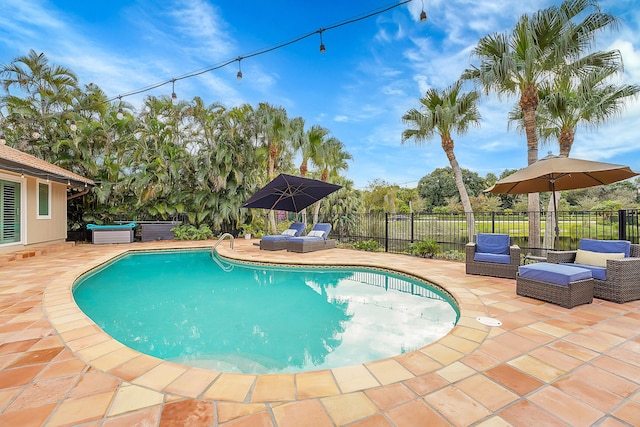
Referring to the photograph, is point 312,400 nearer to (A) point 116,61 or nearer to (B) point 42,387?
(B) point 42,387

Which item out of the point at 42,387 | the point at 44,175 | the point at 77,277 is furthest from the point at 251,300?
the point at 44,175

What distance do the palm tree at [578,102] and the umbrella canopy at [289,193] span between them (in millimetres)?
6956

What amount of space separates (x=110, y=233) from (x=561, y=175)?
1504 centimetres

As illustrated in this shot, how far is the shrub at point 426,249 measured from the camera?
338 inches

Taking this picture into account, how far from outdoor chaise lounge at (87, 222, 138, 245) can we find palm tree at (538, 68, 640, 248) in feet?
50.4

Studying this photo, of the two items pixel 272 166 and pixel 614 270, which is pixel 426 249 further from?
pixel 272 166

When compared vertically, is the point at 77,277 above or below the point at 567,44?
below

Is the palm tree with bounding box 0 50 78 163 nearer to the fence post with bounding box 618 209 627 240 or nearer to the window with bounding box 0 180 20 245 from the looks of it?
the window with bounding box 0 180 20 245

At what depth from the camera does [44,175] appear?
8.81 meters

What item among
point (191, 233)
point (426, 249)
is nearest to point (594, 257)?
point (426, 249)

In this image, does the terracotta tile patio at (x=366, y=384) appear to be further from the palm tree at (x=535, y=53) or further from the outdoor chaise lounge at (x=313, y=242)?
the palm tree at (x=535, y=53)

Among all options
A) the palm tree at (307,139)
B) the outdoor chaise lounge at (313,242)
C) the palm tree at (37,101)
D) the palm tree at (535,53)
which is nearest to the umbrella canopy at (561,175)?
the palm tree at (535,53)

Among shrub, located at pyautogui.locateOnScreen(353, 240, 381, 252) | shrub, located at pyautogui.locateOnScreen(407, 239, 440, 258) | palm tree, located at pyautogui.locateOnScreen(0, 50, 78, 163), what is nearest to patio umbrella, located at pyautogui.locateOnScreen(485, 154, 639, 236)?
shrub, located at pyautogui.locateOnScreen(407, 239, 440, 258)

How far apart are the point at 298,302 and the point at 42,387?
3512mm
